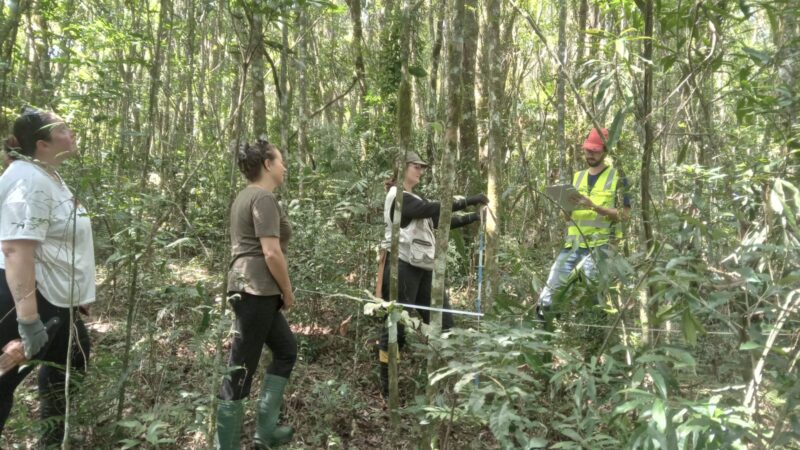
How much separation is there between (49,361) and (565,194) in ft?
9.77

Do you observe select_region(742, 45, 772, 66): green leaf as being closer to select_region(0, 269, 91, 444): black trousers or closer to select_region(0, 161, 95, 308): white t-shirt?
select_region(0, 161, 95, 308): white t-shirt

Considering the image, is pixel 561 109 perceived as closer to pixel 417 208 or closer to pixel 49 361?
pixel 417 208

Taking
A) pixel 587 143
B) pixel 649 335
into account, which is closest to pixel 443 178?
pixel 649 335

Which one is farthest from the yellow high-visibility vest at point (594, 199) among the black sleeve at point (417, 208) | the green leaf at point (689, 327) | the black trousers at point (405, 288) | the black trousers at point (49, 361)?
the black trousers at point (49, 361)

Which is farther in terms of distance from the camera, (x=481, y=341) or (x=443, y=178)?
(x=443, y=178)

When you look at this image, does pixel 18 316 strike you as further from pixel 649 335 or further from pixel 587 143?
pixel 587 143

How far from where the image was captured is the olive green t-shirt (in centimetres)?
301

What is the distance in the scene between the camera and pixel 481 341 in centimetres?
224

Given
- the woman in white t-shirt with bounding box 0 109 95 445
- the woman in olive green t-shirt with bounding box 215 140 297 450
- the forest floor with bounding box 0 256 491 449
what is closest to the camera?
the woman in white t-shirt with bounding box 0 109 95 445

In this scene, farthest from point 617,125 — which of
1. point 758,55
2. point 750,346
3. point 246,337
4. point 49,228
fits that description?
point 49,228

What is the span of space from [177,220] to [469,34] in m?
4.30

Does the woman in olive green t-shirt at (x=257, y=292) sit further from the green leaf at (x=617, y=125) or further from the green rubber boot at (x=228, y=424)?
the green leaf at (x=617, y=125)

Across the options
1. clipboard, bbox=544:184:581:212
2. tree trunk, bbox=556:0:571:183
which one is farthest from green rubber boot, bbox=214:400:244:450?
tree trunk, bbox=556:0:571:183

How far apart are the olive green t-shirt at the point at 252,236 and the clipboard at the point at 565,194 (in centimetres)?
157
